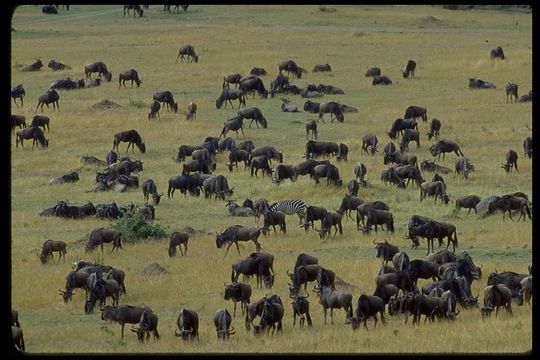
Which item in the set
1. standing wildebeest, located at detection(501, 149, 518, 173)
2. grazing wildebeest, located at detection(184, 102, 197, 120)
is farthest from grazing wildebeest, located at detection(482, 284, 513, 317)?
grazing wildebeest, located at detection(184, 102, 197, 120)

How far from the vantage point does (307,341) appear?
761 inches

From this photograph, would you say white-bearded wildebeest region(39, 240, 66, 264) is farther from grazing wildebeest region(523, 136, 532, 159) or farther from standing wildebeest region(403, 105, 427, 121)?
standing wildebeest region(403, 105, 427, 121)

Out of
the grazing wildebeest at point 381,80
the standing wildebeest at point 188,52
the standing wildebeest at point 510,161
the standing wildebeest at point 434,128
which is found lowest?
the standing wildebeest at point 510,161

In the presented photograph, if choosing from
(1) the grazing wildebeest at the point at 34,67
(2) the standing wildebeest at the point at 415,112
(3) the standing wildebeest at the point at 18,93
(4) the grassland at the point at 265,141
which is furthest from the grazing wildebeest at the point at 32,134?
(1) the grazing wildebeest at the point at 34,67

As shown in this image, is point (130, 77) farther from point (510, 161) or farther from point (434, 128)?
point (510, 161)

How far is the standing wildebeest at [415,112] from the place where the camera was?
4859cm

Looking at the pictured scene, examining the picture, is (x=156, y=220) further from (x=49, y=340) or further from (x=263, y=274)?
(x=49, y=340)

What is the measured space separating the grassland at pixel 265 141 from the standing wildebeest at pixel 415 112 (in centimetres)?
98

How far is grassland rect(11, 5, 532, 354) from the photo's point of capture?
20.7 meters

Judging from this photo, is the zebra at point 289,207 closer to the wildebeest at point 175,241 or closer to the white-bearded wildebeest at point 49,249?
the wildebeest at point 175,241

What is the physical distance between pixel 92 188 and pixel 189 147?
15.9ft

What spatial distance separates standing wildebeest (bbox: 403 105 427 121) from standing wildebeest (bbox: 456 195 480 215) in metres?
16.0
